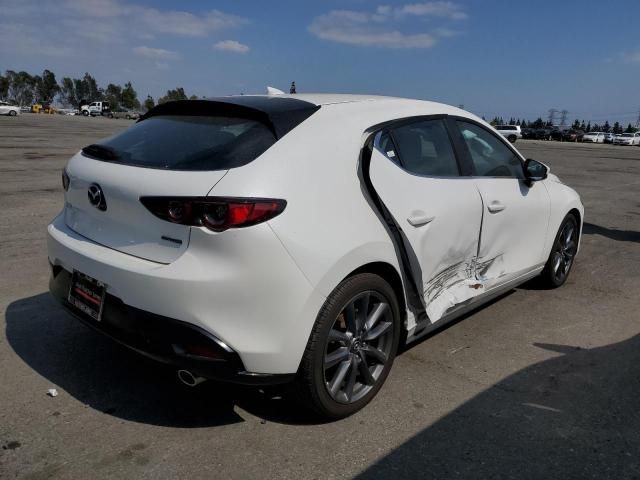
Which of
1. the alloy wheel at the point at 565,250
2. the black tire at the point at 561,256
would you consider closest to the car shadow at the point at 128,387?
the black tire at the point at 561,256

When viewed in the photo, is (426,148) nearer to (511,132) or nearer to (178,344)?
(178,344)

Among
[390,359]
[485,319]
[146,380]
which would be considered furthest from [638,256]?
[146,380]

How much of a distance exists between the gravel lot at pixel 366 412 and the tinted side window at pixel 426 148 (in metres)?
1.24

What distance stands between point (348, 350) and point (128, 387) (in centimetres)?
127

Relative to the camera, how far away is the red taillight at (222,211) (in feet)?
7.80

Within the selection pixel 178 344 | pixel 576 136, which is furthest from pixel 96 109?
pixel 178 344

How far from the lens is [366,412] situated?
3004 millimetres

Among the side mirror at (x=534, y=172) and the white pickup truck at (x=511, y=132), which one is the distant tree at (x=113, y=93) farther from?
the side mirror at (x=534, y=172)

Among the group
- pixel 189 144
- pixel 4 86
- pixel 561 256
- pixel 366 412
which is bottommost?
pixel 366 412

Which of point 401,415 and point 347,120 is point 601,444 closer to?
point 401,415

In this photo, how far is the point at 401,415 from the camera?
297 centimetres

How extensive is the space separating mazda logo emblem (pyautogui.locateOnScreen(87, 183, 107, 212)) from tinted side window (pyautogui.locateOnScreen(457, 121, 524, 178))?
7.73ft

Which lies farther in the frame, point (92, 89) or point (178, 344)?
point (92, 89)

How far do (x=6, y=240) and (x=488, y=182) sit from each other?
4.99m
